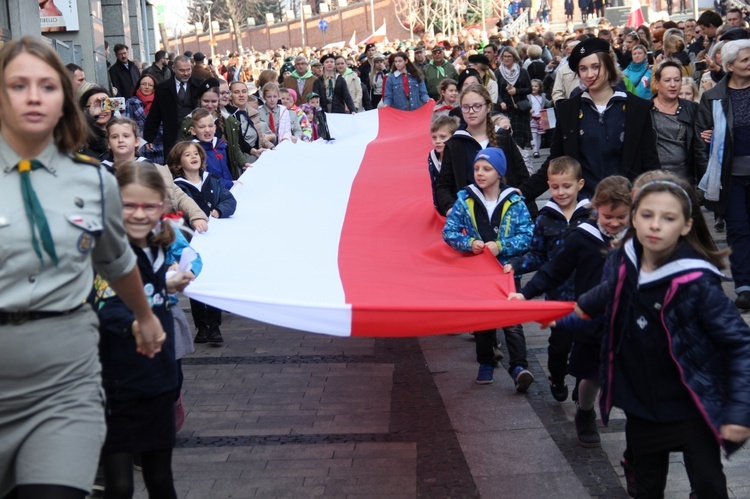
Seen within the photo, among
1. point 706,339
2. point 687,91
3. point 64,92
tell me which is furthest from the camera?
point 687,91

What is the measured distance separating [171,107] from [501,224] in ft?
20.6

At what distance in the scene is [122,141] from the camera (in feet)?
22.2

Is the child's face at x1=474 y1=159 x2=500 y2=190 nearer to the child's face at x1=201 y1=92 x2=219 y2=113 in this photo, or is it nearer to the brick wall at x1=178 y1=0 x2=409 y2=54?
the child's face at x1=201 y1=92 x2=219 y2=113

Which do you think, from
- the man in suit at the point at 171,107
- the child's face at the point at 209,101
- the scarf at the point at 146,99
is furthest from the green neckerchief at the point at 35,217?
the scarf at the point at 146,99

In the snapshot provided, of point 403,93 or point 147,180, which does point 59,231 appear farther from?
point 403,93

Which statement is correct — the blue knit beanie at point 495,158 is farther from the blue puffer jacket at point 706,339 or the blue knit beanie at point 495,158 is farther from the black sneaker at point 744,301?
the black sneaker at point 744,301

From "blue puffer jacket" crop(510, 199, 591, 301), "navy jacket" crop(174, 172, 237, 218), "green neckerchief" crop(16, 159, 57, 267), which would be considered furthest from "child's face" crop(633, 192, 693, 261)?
"navy jacket" crop(174, 172, 237, 218)

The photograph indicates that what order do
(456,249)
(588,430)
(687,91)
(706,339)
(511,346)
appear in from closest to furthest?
(706,339) → (588,430) → (456,249) → (511,346) → (687,91)

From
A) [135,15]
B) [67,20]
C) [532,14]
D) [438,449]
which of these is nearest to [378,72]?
[67,20]

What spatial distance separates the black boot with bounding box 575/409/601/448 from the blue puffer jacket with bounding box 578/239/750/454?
174cm

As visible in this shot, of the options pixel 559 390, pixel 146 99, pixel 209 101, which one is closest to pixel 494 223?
pixel 559 390

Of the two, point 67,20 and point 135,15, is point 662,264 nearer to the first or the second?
point 67,20

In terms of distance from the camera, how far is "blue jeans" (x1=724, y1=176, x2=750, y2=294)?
8570mm

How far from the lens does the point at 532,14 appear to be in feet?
184
